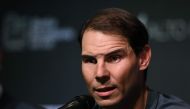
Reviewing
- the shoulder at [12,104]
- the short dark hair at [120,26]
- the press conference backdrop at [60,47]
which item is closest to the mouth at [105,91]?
the short dark hair at [120,26]

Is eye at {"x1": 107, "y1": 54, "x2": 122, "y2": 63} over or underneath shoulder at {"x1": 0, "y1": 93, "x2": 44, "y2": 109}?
over

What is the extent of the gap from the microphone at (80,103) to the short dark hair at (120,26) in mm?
160

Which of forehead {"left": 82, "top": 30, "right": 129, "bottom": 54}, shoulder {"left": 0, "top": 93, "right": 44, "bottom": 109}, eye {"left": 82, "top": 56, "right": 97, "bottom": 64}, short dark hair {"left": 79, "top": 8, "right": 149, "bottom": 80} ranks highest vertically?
short dark hair {"left": 79, "top": 8, "right": 149, "bottom": 80}

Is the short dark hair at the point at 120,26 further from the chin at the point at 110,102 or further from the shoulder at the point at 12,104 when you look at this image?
the shoulder at the point at 12,104

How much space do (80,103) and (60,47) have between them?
1.03 meters

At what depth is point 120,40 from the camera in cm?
116

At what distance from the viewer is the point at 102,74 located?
1.08 metres

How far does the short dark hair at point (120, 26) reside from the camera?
116 cm

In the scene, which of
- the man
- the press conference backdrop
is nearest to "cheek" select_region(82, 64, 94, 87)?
the man

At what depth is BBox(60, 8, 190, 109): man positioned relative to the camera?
112 centimetres

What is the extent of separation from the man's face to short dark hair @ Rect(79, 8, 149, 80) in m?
0.01

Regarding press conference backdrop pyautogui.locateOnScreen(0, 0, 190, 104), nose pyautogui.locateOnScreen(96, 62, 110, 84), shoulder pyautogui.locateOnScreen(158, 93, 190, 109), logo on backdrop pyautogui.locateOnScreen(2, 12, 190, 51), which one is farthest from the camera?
logo on backdrop pyautogui.locateOnScreen(2, 12, 190, 51)

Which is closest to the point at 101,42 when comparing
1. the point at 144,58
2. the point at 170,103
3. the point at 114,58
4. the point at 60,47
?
the point at 114,58

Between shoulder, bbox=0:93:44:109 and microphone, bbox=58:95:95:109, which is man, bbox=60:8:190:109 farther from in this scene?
shoulder, bbox=0:93:44:109
